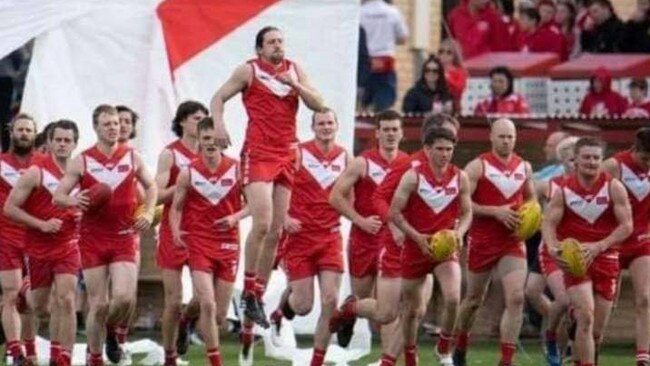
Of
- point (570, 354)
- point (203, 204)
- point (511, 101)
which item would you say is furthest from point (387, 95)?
point (203, 204)

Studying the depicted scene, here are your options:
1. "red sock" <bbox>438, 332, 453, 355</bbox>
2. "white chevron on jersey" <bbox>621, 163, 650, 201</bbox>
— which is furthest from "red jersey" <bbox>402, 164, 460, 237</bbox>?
"white chevron on jersey" <bbox>621, 163, 650, 201</bbox>

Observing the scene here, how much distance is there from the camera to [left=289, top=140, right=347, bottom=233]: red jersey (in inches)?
1027

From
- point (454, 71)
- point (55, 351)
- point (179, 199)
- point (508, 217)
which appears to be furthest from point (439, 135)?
point (454, 71)

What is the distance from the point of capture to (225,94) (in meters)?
24.3

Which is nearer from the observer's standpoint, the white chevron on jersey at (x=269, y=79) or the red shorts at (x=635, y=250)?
the white chevron on jersey at (x=269, y=79)

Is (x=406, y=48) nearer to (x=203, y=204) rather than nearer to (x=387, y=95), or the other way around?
(x=387, y=95)

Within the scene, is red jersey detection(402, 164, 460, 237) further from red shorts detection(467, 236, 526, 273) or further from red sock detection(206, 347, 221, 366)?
red sock detection(206, 347, 221, 366)

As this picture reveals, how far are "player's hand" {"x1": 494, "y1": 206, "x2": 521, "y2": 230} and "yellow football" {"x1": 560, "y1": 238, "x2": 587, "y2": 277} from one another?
94 centimetres

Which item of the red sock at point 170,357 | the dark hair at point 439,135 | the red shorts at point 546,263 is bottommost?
the red sock at point 170,357

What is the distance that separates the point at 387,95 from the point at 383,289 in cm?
864

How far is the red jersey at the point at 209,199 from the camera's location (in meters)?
25.2

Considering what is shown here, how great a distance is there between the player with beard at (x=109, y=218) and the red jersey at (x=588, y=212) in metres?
3.26

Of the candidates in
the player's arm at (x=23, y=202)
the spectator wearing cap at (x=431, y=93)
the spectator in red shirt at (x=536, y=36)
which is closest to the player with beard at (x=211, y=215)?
the player's arm at (x=23, y=202)

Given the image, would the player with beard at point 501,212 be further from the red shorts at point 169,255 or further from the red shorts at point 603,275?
the red shorts at point 169,255
